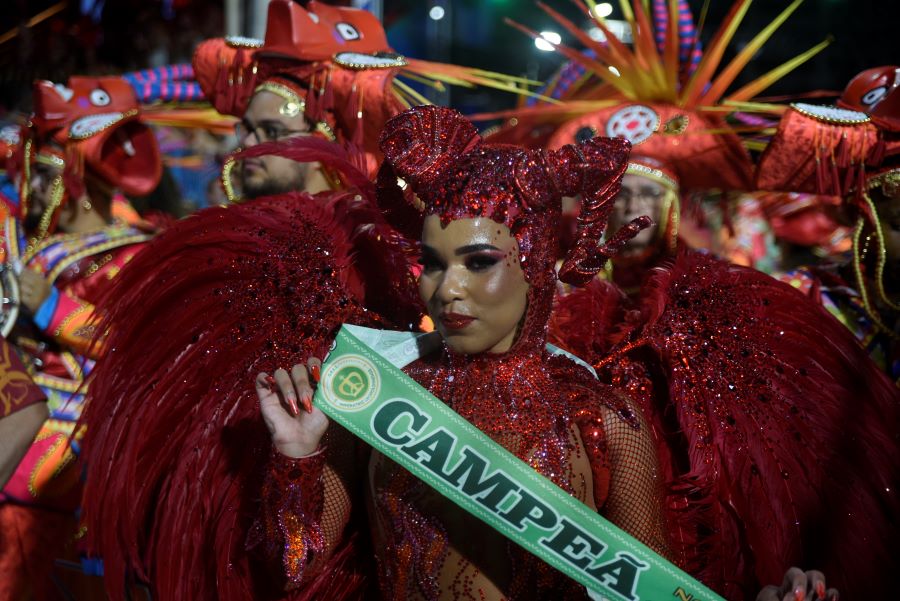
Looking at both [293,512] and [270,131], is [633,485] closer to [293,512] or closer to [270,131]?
[293,512]

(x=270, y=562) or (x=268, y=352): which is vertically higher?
→ (x=268, y=352)

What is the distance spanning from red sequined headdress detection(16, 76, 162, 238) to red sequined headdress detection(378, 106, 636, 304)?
2.77 metres

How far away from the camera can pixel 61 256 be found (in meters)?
4.34

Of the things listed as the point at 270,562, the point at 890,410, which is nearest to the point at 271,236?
the point at 270,562

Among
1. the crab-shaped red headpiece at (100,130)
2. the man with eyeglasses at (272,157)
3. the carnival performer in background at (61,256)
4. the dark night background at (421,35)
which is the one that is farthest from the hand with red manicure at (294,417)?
the dark night background at (421,35)

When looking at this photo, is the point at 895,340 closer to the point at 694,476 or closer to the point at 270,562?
the point at 694,476

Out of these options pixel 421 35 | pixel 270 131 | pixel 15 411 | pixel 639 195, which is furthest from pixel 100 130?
pixel 421 35

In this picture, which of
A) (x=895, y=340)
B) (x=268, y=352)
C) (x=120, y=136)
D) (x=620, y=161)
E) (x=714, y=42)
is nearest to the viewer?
(x=620, y=161)

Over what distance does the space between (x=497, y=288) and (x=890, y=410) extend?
109 centimetres

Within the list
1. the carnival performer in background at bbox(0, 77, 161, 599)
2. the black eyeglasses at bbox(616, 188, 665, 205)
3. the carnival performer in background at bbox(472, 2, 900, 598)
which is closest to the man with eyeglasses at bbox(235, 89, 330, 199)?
the carnival performer in background at bbox(0, 77, 161, 599)

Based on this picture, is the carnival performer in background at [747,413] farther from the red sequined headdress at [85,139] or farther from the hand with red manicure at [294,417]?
the red sequined headdress at [85,139]

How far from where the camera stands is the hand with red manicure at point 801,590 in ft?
6.52

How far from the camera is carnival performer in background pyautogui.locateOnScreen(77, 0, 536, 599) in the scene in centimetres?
245

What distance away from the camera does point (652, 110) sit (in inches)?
153
